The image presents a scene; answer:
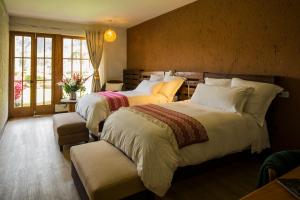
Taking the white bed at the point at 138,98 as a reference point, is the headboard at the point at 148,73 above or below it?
above

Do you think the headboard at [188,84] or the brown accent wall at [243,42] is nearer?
the brown accent wall at [243,42]

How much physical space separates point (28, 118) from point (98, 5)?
3.11 metres

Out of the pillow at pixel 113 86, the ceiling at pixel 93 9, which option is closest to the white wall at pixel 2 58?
the ceiling at pixel 93 9

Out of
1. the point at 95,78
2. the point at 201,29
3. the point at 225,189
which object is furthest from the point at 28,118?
the point at 225,189

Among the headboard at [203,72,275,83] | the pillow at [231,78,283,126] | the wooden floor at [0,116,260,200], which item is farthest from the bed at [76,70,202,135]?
the pillow at [231,78,283,126]

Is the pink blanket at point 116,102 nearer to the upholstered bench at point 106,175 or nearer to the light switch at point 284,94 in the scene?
the upholstered bench at point 106,175

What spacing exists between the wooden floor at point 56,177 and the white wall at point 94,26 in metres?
2.94

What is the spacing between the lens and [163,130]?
1971 millimetres

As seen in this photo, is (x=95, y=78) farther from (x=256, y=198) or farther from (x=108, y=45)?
(x=256, y=198)

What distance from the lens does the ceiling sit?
3.95m

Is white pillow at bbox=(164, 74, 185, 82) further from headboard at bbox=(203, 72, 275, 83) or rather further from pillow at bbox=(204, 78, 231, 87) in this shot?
pillow at bbox=(204, 78, 231, 87)

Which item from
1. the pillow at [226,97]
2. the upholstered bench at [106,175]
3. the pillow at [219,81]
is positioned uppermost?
the pillow at [219,81]

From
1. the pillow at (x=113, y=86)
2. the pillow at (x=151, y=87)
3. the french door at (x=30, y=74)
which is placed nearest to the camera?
the pillow at (x=151, y=87)

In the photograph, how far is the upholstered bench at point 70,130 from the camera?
124 inches
